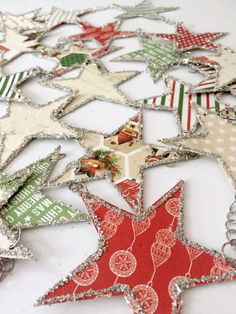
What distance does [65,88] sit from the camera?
1.35 m

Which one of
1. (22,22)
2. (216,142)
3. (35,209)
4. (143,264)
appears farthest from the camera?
(22,22)

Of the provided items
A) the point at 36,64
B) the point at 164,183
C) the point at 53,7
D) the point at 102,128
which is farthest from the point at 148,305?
the point at 53,7

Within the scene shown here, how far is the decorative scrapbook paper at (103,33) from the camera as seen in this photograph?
5.32ft

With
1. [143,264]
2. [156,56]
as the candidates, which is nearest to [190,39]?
[156,56]

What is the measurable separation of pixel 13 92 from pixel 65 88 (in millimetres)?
171

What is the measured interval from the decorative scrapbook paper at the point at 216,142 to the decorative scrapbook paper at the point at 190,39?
1.73ft

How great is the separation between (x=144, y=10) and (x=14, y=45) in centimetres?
61

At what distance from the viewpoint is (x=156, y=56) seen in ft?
4.83

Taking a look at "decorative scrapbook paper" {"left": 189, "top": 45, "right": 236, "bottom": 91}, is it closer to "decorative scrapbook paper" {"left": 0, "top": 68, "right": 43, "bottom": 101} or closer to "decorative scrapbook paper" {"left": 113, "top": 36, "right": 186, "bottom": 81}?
"decorative scrapbook paper" {"left": 113, "top": 36, "right": 186, "bottom": 81}

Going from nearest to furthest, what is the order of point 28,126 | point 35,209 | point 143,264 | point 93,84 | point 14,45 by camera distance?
point 143,264 < point 35,209 < point 28,126 < point 93,84 < point 14,45

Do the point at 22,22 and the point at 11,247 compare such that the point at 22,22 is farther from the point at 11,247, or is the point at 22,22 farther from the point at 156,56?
the point at 11,247

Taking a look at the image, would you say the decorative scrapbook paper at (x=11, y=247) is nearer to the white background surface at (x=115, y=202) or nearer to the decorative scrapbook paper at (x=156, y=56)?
the white background surface at (x=115, y=202)

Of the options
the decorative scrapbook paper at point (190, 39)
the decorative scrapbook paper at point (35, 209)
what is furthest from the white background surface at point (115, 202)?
the decorative scrapbook paper at point (190, 39)

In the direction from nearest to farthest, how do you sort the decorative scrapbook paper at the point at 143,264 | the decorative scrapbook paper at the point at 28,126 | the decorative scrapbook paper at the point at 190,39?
the decorative scrapbook paper at the point at 143,264, the decorative scrapbook paper at the point at 28,126, the decorative scrapbook paper at the point at 190,39
